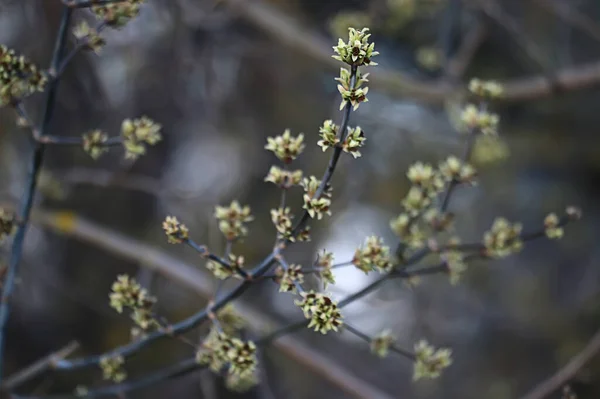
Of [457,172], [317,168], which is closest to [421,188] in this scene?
[457,172]

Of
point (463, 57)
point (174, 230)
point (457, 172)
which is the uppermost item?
point (463, 57)

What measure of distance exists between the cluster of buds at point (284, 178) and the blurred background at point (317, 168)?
1.26 meters

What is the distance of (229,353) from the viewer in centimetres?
82

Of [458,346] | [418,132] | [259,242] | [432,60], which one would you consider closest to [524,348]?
[458,346]

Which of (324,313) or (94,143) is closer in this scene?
(324,313)

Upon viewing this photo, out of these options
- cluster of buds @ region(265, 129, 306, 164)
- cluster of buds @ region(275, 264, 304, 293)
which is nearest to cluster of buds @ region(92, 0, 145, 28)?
cluster of buds @ region(265, 129, 306, 164)

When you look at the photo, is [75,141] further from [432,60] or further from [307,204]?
[432,60]

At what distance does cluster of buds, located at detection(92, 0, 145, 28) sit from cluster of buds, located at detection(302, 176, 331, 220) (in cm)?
39

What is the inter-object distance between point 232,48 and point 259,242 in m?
1.32

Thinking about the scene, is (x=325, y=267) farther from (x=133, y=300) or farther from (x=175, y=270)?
(x=175, y=270)

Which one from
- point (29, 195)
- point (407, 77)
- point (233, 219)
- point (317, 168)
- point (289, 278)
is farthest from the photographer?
point (317, 168)

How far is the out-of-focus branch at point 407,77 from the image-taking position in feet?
6.95

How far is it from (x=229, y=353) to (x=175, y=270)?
1367mm

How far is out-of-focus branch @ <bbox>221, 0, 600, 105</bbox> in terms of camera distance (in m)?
2.12
